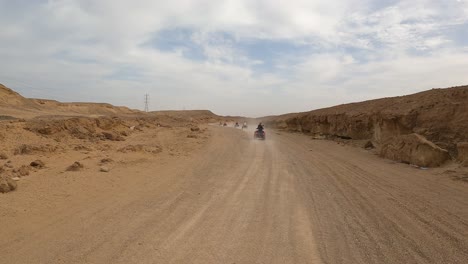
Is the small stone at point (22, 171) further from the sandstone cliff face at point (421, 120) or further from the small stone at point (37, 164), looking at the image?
the sandstone cliff face at point (421, 120)

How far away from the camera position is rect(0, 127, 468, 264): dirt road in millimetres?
5449

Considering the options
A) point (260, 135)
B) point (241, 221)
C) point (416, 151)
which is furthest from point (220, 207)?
point (260, 135)

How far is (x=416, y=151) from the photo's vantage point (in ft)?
48.4

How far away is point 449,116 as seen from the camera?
16609mm

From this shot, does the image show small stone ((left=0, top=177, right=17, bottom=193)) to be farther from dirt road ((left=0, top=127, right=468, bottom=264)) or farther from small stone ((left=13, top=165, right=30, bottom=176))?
small stone ((left=13, top=165, right=30, bottom=176))

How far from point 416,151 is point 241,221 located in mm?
10512

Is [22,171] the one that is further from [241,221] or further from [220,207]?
[241,221]

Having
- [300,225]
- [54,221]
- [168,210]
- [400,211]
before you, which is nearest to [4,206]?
[54,221]

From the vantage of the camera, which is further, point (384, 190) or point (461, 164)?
point (461, 164)

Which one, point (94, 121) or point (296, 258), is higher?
point (94, 121)

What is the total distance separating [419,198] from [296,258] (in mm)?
5194

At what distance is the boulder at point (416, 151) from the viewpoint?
14070 mm

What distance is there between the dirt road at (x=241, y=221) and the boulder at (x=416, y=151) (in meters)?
2.27

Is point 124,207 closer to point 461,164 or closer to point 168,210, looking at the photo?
point 168,210
